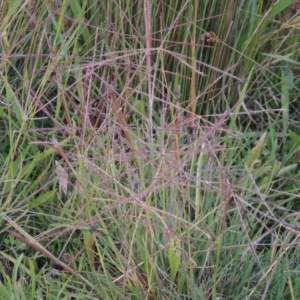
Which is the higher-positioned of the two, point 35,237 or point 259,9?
point 259,9

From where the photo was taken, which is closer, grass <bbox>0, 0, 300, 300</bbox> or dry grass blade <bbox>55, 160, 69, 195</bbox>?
grass <bbox>0, 0, 300, 300</bbox>

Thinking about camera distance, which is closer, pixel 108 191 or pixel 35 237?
pixel 108 191

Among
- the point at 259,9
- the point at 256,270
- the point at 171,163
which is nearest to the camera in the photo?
the point at 171,163

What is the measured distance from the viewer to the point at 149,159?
1.69 m

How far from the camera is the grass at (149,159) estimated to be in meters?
1.59

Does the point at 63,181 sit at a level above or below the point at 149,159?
below

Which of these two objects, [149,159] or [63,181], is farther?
[63,181]

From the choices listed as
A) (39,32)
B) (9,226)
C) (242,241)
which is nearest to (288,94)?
(242,241)

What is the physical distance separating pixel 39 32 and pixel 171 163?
0.71m

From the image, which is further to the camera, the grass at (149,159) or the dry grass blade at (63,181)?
the dry grass blade at (63,181)

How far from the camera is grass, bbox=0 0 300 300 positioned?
1595mm

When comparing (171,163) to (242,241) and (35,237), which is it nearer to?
(242,241)

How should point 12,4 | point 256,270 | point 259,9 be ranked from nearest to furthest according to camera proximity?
1. point 256,270
2. point 12,4
3. point 259,9

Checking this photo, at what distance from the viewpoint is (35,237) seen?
1733 mm
